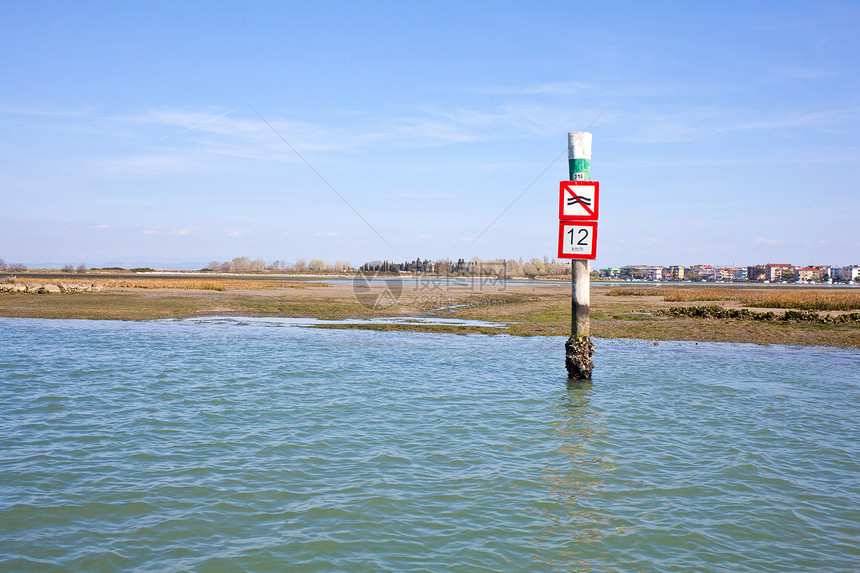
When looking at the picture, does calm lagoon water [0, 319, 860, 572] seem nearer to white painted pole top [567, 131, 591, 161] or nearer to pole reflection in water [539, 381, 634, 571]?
pole reflection in water [539, 381, 634, 571]

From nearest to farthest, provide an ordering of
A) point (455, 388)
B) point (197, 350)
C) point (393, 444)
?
point (393, 444) < point (455, 388) < point (197, 350)

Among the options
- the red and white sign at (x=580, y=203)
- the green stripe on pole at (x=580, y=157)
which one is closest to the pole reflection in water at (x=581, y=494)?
the red and white sign at (x=580, y=203)

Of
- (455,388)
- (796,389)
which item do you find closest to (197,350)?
(455,388)

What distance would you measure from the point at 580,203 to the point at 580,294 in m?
2.34

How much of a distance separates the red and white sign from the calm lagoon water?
436cm

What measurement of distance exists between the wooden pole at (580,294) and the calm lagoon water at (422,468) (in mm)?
577

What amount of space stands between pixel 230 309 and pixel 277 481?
111 ft

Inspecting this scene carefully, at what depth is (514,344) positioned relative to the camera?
22984mm

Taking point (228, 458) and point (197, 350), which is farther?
point (197, 350)

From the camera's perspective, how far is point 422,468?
8.29 m

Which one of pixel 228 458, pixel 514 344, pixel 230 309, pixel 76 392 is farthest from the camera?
A: pixel 230 309

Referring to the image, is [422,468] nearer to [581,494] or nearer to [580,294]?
[581,494]

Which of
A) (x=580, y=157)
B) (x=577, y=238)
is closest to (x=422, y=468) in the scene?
(x=577, y=238)

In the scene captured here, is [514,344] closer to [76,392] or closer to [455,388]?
[455,388]
